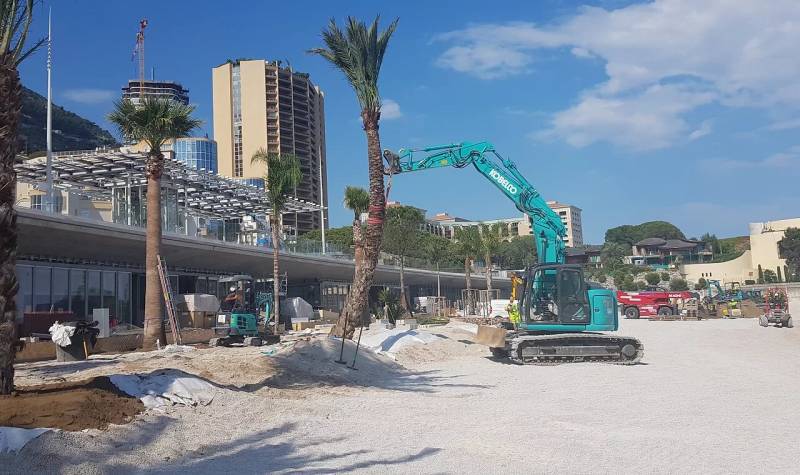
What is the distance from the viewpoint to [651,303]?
51438mm

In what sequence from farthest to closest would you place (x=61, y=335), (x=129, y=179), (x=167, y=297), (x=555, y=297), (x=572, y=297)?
(x=129, y=179), (x=167, y=297), (x=555, y=297), (x=572, y=297), (x=61, y=335)

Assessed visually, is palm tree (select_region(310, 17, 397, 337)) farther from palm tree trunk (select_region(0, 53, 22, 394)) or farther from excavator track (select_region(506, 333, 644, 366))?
palm tree trunk (select_region(0, 53, 22, 394))

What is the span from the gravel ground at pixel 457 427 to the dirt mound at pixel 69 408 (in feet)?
1.01

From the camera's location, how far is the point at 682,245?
13612 centimetres

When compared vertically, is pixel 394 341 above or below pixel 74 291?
below

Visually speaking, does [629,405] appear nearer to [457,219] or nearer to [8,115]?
[8,115]

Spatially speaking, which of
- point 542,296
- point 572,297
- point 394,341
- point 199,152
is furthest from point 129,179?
point 199,152

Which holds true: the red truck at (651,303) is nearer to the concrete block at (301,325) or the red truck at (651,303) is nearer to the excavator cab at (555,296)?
the concrete block at (301,325)

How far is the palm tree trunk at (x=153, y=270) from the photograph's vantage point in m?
22.9

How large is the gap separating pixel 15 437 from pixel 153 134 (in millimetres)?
17045

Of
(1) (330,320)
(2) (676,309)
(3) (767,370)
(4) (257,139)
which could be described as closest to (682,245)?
(4) (257,139)

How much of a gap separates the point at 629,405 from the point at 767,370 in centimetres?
799

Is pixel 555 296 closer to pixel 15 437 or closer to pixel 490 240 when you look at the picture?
pixel 15 437

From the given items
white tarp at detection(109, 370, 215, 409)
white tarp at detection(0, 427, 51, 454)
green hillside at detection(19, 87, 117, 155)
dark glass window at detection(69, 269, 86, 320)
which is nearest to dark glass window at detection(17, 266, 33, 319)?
dark glass window at detection(69, 269, 86, 320)
